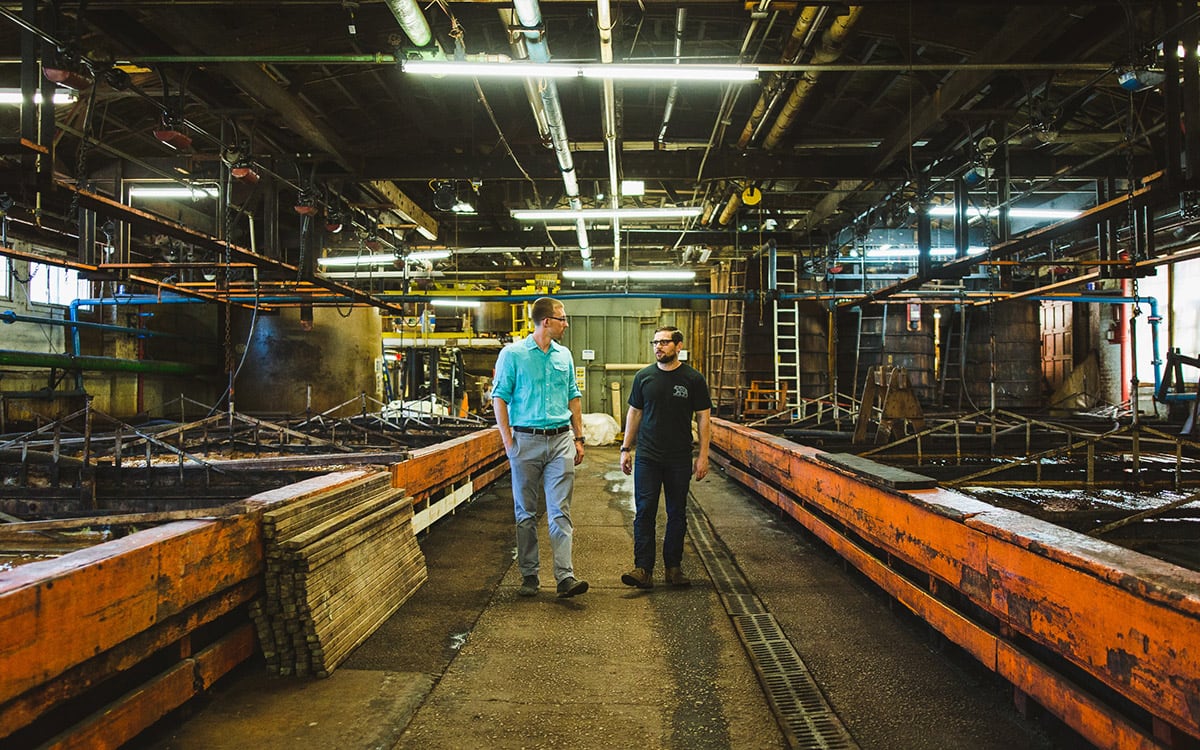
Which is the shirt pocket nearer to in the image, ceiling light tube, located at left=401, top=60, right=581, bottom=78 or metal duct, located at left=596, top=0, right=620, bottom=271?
ceiling light tube, located at left=401, top=60, right=581, bottom=78

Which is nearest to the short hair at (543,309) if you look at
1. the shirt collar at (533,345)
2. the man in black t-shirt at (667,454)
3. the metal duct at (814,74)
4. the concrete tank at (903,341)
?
the shirt collar at (533,345)

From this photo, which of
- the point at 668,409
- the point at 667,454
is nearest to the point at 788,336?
the point at 668,409

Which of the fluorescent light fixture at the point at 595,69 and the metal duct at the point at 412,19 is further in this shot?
the fluorescent light fixture at the point at 595,69

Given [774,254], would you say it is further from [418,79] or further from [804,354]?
[418,79]

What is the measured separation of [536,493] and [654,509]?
2.88 feet

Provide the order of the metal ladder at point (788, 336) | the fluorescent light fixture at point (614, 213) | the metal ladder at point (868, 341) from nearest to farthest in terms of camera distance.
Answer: the fluorescent light fixture at point (614, 213)
the metal ladder at point (788, 336)
the metal ladder at point (868, 341)

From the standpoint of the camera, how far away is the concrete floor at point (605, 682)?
267 cm

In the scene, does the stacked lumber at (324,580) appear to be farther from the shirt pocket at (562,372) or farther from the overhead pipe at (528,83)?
the overhead pipe at (528,83)

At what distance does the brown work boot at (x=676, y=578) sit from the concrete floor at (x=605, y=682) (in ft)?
0.39

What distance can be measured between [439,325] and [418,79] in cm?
1277

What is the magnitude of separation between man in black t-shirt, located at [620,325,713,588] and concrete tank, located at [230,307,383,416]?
9.50m

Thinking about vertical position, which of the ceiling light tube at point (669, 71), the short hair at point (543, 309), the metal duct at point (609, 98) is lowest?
the short hair at point (543, 309)

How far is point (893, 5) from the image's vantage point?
5.98m

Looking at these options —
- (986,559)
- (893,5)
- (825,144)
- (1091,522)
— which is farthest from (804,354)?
(986,559)
